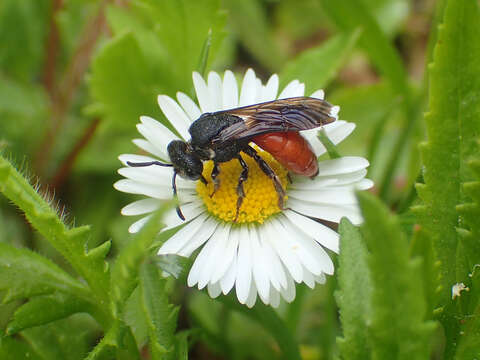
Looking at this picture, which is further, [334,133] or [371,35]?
[371,35]

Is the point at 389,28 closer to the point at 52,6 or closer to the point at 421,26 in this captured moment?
the point at 421,26

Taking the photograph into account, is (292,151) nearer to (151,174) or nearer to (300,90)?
(300,90)

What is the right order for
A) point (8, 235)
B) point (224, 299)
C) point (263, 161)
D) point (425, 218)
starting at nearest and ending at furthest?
1. point (425, 218)
2. point (224, 299)
3. point (263, 161)
4. point (8, 235)

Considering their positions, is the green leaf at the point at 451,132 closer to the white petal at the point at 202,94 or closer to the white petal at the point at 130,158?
the white petal at the point at 202,94

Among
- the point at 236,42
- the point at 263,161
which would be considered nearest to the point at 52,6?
the point at 236,42

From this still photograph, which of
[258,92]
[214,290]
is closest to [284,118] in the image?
[258,92]

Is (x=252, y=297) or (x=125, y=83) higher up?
(x=125, y=83)
